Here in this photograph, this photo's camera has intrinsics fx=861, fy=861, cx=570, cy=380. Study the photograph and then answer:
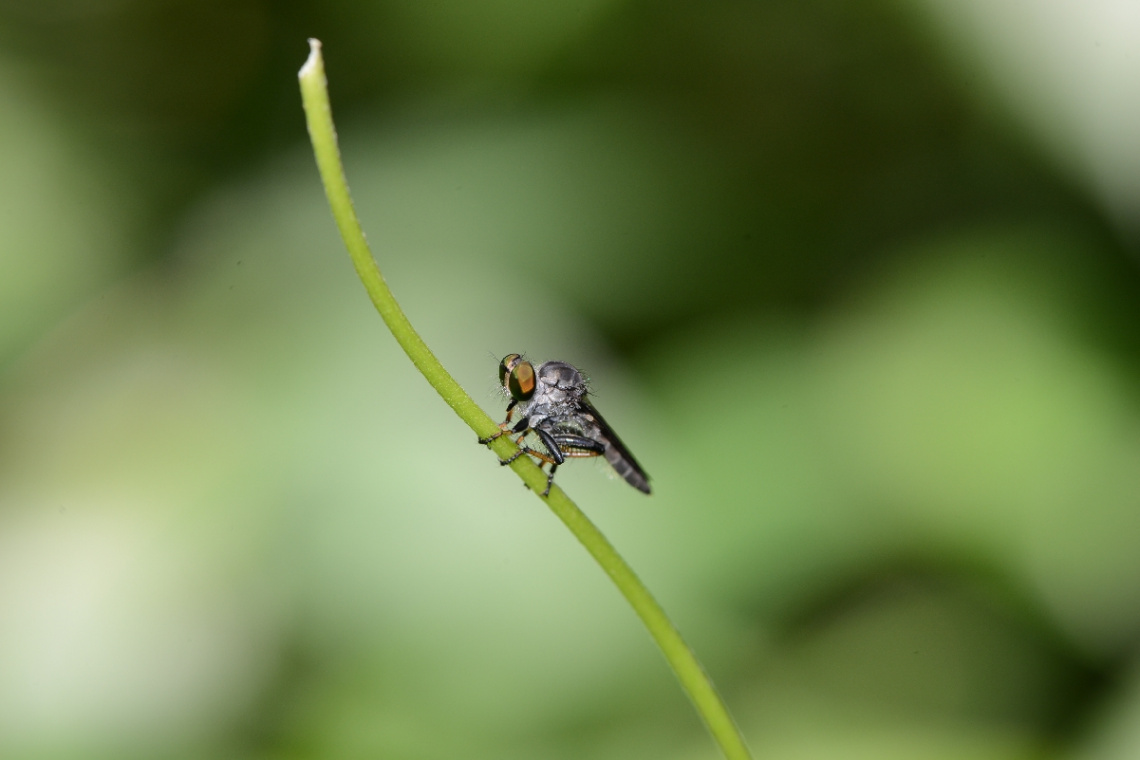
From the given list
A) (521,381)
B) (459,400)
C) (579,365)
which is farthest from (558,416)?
(459,400)

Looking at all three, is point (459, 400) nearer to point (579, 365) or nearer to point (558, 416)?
point (558, 416)

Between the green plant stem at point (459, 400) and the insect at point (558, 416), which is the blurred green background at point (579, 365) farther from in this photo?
the green plant stem at point (459, 400)

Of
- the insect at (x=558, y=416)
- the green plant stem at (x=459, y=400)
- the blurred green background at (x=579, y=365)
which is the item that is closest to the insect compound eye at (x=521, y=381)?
the insect at (x=558, y=416)

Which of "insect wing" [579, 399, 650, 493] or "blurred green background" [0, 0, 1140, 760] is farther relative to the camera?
"blurred green background" [0, 0, 1140, 760]

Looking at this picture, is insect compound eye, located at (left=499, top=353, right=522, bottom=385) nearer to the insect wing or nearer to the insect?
the insect

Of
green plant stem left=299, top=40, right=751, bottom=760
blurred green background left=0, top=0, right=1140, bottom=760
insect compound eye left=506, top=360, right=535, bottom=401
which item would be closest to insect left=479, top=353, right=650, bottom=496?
insect compound eye left=506, top=360, right=535, bottom=401

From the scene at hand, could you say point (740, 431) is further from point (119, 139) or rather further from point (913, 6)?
point (119, 139)

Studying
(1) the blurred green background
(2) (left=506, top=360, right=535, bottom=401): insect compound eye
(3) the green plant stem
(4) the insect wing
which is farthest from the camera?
(1) the blurred green background
